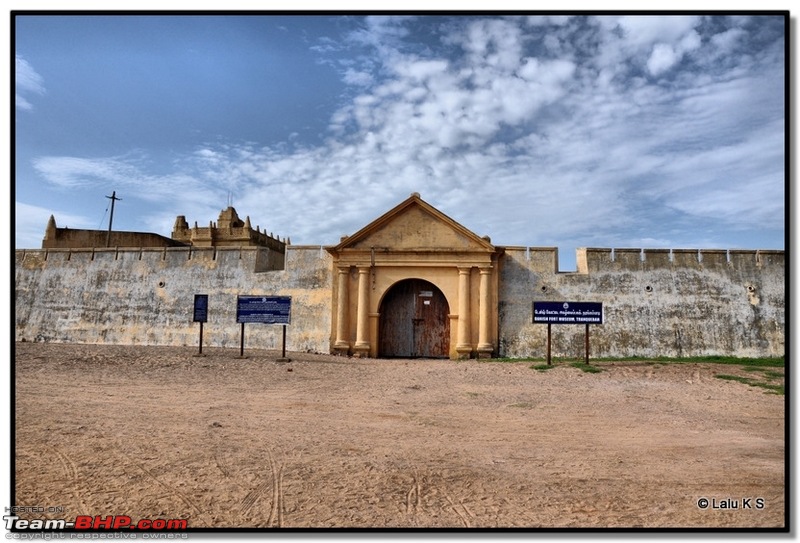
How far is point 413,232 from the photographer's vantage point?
18.1 m

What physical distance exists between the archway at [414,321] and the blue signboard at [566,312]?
12.8 feet

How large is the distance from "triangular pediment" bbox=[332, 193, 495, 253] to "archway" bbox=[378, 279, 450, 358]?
1.25 m

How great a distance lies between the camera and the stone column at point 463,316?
56.9ft

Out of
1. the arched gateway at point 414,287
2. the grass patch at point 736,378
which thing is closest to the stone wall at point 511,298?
the arched gateway at point 414,287

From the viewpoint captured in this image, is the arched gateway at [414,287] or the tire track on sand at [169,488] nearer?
the tire track on sand at [169,488]

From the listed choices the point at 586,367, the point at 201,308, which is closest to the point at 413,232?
the point at 201,308

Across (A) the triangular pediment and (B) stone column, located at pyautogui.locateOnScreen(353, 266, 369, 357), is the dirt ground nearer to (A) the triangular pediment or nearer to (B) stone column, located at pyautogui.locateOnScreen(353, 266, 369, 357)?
(B) stone column, located at pyautogui.locateOnScreen(353, 266, 369, 357)

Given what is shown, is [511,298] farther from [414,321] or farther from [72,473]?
[72,473]

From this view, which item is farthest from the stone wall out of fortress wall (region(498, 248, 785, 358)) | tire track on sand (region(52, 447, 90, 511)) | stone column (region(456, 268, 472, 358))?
tire track on sand (region(52, 447, 90, 511))

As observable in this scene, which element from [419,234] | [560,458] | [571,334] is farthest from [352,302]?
[560,458]

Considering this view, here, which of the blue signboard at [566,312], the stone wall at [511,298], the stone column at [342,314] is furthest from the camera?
the stone column at [342,314]

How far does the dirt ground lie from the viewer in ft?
14.9

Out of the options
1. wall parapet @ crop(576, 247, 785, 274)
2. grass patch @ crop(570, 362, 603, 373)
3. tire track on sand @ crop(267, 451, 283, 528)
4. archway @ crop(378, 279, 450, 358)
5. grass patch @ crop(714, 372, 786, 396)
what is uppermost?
wall parapet @ crop(576, 247, 785, 274)

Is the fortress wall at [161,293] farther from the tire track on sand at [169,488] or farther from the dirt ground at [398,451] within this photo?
the tire track on sand at [169,488]
